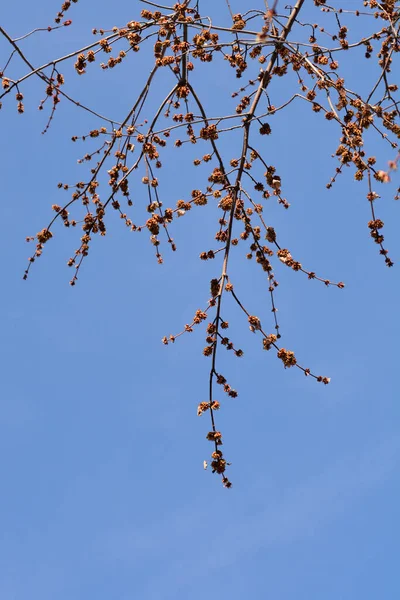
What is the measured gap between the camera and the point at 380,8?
5367 mm

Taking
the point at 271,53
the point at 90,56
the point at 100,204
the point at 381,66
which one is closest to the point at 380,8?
the point at 381,66

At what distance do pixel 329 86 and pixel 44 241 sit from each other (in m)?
2.23

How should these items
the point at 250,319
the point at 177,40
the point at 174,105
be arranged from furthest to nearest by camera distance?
the point at 174,105 < the point at 177,40 < the point at 250,319

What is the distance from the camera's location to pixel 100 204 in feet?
17.9

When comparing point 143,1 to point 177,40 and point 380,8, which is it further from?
point 380,8

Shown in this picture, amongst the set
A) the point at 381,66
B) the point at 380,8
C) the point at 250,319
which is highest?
the point at 380,8

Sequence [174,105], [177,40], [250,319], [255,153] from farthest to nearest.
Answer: [174,105] → [177,40] → [255,153] → [250,319]

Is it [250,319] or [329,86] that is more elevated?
[329,86]

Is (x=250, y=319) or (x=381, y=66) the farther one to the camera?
(x=381, y=66)

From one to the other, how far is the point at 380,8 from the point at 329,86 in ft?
3.48

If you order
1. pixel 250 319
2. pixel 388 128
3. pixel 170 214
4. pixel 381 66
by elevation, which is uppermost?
pixel 381 66

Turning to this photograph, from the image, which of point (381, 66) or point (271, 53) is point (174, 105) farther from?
point (381, 66)

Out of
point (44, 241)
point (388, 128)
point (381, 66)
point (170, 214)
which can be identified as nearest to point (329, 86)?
point (388, 128)

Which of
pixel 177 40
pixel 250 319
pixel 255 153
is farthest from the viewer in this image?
pixel 177 40
